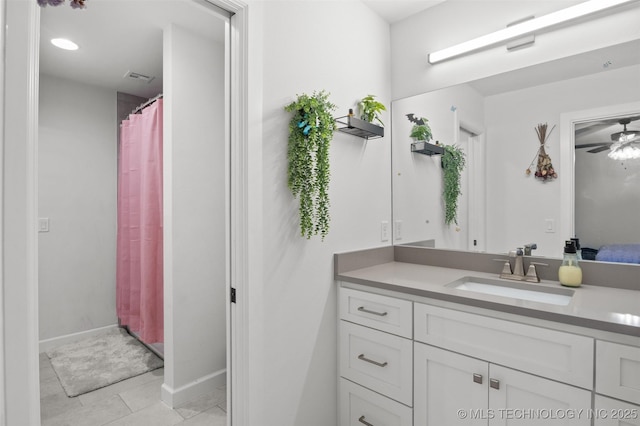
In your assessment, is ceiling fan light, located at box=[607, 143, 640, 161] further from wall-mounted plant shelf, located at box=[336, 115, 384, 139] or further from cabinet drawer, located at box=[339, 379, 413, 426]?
cabinet drawer, located at box=[339, 379, 413, 426]

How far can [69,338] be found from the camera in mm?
2752

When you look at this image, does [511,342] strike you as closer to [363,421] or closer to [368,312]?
[368,312]

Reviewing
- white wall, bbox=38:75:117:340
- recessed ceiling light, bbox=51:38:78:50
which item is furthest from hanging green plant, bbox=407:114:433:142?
white wall, bbox=38:75:117:340

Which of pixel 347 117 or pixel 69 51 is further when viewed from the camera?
pixel 69 51

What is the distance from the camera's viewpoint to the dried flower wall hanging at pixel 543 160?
65.7 inches

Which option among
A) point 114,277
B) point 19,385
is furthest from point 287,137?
point 114,277

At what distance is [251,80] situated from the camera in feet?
4.63

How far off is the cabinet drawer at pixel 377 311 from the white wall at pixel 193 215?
3.23ft

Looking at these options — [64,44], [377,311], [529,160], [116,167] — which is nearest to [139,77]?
[64,44]

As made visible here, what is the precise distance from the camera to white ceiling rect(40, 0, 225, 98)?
1882 millimetres

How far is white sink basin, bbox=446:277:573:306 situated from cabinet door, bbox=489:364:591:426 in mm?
361

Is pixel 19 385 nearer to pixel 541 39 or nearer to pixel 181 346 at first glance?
pixel 181 346

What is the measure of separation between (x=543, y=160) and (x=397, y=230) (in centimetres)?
86

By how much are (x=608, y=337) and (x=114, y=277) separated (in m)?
3.32
